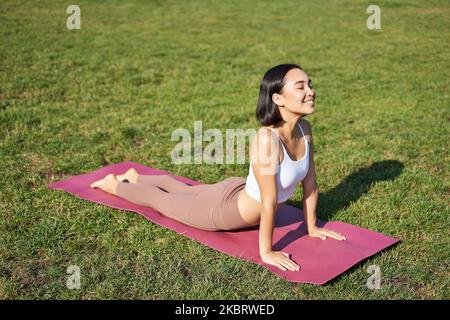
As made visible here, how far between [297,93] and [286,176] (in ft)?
1.93

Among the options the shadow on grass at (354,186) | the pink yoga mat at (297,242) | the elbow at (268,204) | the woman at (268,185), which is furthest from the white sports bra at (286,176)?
the shadow on grass at (354,186)

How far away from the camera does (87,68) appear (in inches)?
367

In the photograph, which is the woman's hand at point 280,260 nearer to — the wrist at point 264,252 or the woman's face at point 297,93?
the wrist at point 264,252

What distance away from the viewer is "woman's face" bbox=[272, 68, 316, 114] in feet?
11.6

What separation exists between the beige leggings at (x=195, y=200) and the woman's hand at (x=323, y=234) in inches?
20.2

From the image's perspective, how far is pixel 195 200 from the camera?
4.12 meters

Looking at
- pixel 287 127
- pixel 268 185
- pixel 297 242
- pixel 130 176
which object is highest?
pixel 287 127

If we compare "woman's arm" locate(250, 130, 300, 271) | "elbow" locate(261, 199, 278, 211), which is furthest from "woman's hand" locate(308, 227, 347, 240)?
"elbow" locate(261, 199, 278, 211)

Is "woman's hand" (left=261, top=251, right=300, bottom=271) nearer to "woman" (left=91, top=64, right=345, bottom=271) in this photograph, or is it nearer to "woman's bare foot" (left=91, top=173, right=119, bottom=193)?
"woman" (left=91, top=64, right=345, bottom=271)

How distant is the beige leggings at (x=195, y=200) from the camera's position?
3.94 meters

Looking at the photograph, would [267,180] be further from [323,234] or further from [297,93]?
Answer: [323,234]

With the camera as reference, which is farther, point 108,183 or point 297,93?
point 108,183

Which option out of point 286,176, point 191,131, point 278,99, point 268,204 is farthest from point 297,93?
point 191,131

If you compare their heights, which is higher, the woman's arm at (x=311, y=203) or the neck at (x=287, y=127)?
the neck at (x=287, y=127)
